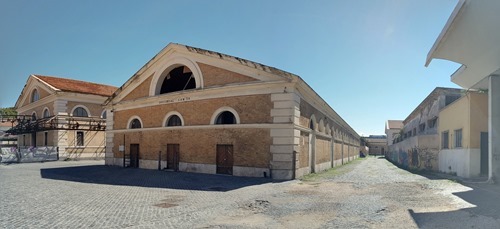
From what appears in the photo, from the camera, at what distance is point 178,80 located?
67.2 ft

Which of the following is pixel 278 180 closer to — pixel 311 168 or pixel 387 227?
pixel 311 168

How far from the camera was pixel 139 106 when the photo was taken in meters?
21.9

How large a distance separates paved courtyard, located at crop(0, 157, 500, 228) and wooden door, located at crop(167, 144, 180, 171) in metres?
5.70

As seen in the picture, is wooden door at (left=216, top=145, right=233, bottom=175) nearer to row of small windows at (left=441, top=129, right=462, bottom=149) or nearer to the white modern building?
the white modern building

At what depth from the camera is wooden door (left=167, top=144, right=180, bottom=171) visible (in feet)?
62.4

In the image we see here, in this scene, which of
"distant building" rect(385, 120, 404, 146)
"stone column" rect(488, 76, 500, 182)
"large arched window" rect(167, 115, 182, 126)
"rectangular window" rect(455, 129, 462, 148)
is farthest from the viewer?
"distant building" rect(385, 120, 404, 146)

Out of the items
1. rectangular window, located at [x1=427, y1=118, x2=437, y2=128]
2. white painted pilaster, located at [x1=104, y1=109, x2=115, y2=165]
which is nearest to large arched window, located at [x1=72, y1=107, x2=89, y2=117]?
white painted pilaster, located at [x1=104, y1=109, x2=115, y2=165]

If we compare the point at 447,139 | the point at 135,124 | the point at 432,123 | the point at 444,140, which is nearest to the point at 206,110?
the point at 135,124

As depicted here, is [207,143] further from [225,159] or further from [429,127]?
[429,127]

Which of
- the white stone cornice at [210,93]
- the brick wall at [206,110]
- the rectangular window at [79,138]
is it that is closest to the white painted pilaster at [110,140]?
the brick wall at [206,110]

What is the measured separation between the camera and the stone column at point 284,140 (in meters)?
15.0

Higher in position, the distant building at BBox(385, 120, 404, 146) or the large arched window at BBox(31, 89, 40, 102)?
the large arched window at BBox(31, 89, 40, 102)

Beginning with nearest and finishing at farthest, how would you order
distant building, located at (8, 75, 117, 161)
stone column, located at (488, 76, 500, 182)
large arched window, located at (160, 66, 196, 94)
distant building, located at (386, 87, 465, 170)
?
stone column, located at (488, 76, 500, 182) → large arched window, located at (160, 66, 196, 94) → distant building, located at (386, 87, 465, 170) → distant building, located at (8, 75, 117, 161)

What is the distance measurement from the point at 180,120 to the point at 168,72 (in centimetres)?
379
